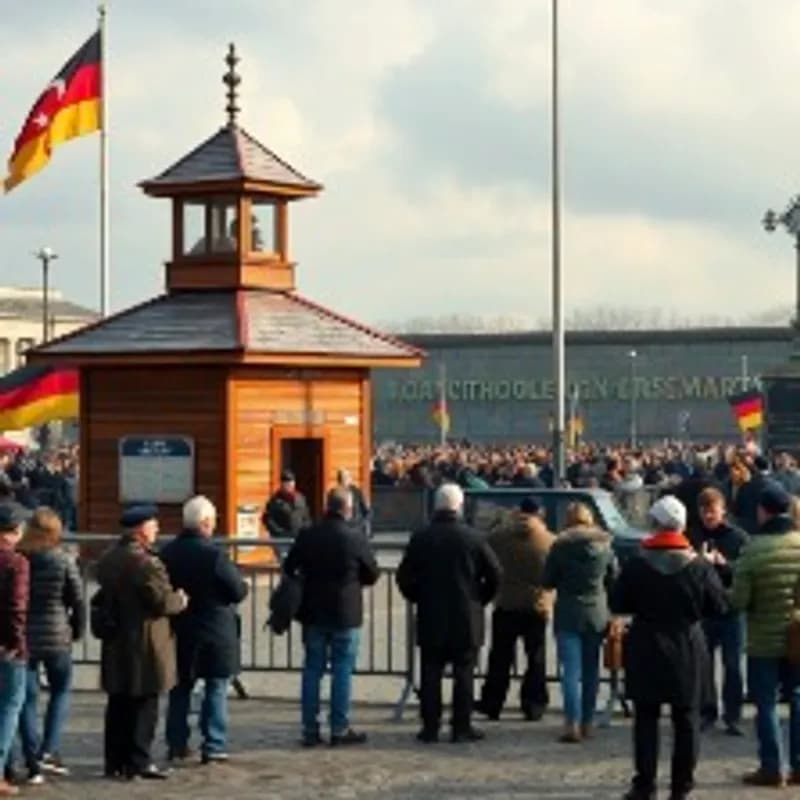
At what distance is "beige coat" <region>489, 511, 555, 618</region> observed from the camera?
15.2 metres

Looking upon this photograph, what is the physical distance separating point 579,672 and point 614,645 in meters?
0.46

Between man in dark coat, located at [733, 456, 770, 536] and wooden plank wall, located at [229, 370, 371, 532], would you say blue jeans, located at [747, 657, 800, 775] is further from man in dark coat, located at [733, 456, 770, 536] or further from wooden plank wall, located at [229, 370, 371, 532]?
wooden plank wall, located at [229, 370, 371, 532]

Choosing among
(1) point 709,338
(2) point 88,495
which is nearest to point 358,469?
(2) point 88,495

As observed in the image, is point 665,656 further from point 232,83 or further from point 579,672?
point 232,83

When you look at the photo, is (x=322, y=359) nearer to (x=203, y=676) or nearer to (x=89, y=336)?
(x=89, y=336)

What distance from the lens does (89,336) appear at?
2769 cm

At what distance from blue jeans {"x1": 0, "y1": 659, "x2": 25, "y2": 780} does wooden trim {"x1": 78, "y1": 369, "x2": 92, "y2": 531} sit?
14.6m

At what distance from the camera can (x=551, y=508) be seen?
21.1 m

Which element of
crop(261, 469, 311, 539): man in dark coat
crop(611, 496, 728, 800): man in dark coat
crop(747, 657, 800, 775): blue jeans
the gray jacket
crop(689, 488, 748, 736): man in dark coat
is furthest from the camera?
crop(261, 469, 311, 539): man in dark coat

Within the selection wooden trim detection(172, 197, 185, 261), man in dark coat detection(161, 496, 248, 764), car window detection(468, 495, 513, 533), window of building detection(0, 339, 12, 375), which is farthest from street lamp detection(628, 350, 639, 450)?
man in dark coat detection(161, 496, 248, 764)

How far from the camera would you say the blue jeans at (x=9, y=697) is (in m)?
12.4

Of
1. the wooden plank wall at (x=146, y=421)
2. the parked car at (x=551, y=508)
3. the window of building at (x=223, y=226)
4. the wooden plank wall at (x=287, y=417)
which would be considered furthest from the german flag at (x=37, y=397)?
the parked car at (x=551, y=508)

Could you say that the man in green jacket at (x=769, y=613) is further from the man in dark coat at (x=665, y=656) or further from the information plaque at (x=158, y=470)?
the information plaque at (x=158, y=470)

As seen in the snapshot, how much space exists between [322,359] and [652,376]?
62.5 m
